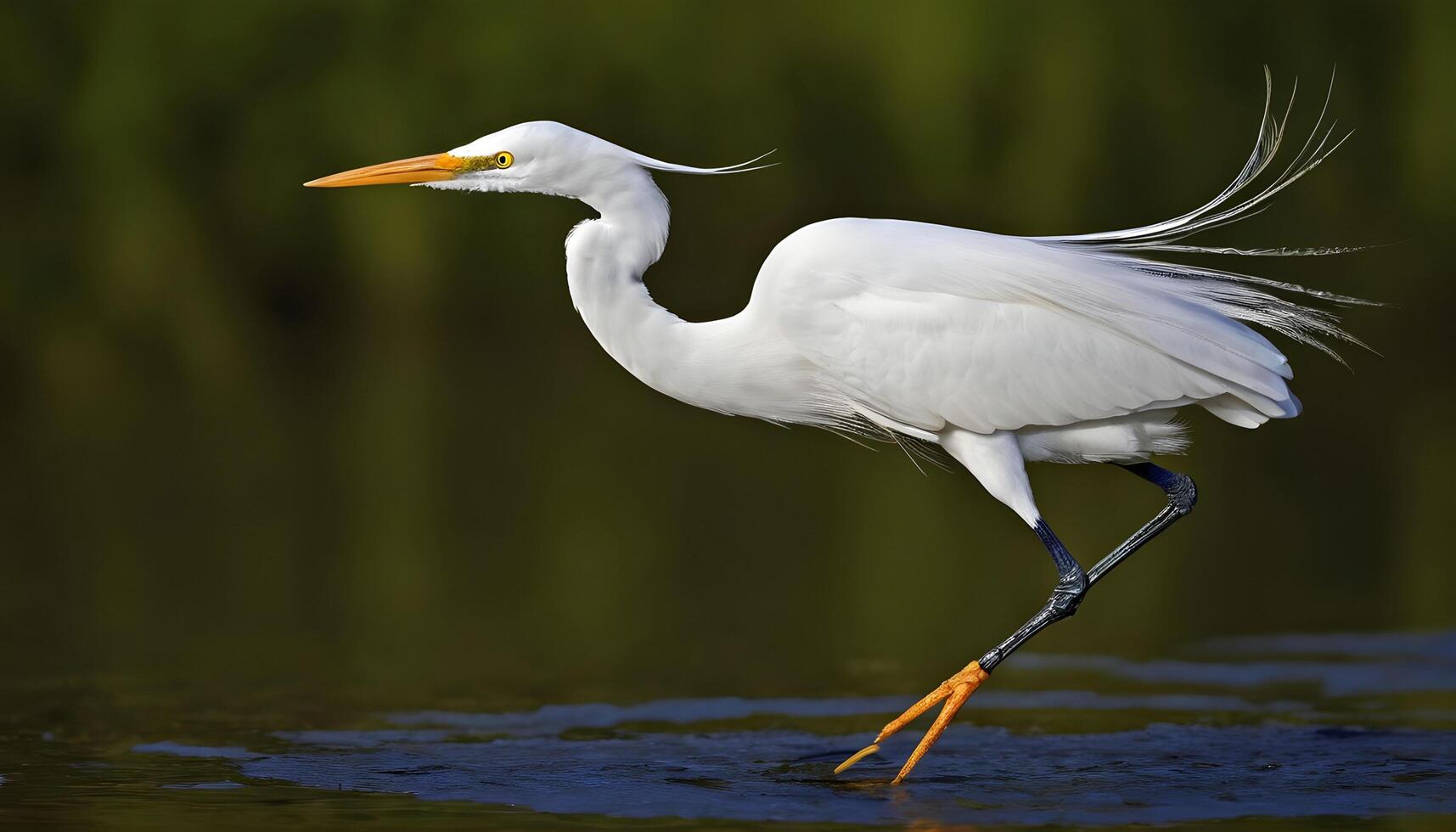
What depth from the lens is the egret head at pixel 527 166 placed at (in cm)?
516

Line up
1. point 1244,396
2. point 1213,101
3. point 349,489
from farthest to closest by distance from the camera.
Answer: point 1213,101
point 349,489
point 1244,396

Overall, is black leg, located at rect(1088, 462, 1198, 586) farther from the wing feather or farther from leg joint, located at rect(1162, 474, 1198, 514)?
the wing feather

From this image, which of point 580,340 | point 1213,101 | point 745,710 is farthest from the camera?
point 580,340

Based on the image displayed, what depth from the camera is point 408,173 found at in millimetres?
5199

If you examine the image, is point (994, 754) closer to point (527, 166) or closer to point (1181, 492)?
point (1181, 492)

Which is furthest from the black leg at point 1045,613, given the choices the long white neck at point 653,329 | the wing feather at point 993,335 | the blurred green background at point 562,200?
the blurred green background at point 562,200

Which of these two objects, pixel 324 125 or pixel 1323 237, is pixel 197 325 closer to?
pixel 324 125

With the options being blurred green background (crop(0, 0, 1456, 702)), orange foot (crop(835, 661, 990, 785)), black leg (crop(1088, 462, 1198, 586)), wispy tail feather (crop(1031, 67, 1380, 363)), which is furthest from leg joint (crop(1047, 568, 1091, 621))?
blurred green background (crop(0, 0, 1456, 702))

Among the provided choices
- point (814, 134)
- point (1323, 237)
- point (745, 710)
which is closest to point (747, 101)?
point (814, 134)

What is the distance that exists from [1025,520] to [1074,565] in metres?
0.20

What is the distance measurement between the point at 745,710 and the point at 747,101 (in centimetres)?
1334

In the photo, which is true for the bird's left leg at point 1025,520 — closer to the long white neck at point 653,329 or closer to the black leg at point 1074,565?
the black leg at point 1074,565

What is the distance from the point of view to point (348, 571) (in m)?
8.00

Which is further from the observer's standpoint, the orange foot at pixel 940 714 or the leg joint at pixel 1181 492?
the leg joint at pixel 1181 492
